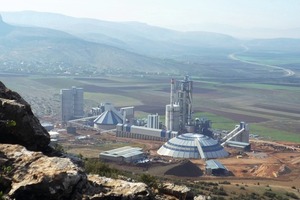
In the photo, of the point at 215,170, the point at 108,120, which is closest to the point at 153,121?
the point at 108,120

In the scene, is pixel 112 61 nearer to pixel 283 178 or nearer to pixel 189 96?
pixel 189 96

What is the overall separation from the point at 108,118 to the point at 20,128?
57.9 metres

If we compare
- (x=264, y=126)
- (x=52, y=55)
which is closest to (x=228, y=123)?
(x=264, y=126)

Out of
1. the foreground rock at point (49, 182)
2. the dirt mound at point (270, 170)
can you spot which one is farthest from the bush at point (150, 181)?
the dirt mound at point (270, 170)

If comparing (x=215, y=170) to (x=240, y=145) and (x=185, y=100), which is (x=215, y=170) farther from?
(x=185, y=100)

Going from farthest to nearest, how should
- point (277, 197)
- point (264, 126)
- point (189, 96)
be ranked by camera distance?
1. point (264, 126)
2. point (189, 96)
3. point (277, 197)

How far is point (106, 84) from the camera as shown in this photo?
12362 cm

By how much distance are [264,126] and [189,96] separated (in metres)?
17.4

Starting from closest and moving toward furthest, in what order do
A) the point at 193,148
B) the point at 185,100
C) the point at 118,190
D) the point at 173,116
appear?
the point at 118,190 < the point at 193,148 < the point at 173,116 < the point at 185,100

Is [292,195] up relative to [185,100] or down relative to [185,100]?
down

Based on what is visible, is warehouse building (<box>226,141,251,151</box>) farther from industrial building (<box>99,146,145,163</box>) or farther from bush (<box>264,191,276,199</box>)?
bush (<box>264,191,276,199</box>)

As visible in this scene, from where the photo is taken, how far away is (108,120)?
222 feet

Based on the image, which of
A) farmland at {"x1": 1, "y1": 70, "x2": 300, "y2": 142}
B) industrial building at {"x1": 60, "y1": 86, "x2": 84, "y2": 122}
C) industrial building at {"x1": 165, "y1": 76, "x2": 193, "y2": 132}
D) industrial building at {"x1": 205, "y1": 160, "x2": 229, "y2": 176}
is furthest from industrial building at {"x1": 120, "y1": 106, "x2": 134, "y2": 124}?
industrial building at {"x1": 205, "y1": 160, "x2": 229, "y2": 176}

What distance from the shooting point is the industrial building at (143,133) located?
59.6 metres
